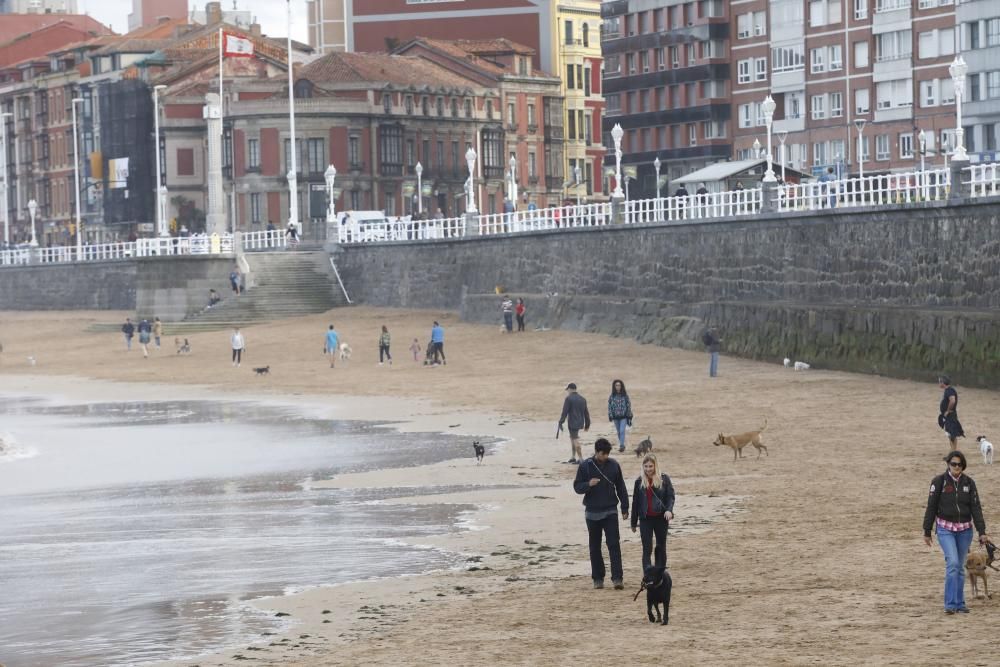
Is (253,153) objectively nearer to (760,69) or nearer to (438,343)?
(760,69)

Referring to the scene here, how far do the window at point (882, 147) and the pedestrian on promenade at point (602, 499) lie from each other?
238 ft

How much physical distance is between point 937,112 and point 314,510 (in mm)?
63912

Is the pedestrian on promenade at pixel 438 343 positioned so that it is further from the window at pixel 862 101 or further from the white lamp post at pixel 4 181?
the white lamp post at pixel 4 181

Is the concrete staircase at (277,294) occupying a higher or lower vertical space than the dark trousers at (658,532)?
higher

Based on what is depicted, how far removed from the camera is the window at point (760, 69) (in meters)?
98.7

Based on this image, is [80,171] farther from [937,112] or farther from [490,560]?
[490,560]

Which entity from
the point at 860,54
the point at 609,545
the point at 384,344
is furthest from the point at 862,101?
the point at 609,545

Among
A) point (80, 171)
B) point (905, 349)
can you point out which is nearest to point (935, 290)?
point (905, 349)

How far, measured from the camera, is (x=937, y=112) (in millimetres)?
86375

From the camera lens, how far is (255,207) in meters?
102

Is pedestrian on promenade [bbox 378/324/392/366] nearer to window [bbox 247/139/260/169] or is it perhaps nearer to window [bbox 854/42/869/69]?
window [bbox 854/42/869/69]

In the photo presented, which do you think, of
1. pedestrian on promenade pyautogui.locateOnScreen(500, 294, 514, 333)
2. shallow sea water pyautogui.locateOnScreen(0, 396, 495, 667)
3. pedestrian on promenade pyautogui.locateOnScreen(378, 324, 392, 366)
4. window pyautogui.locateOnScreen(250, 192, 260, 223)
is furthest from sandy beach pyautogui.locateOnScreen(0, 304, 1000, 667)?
window pyautogui.locateOnScreen(250, 192, 260, 223)

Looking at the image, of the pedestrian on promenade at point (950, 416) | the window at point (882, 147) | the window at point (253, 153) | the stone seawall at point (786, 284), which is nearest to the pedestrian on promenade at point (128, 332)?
the stone seawall at point (786, 284)

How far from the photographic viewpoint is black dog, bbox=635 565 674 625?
1728cm
